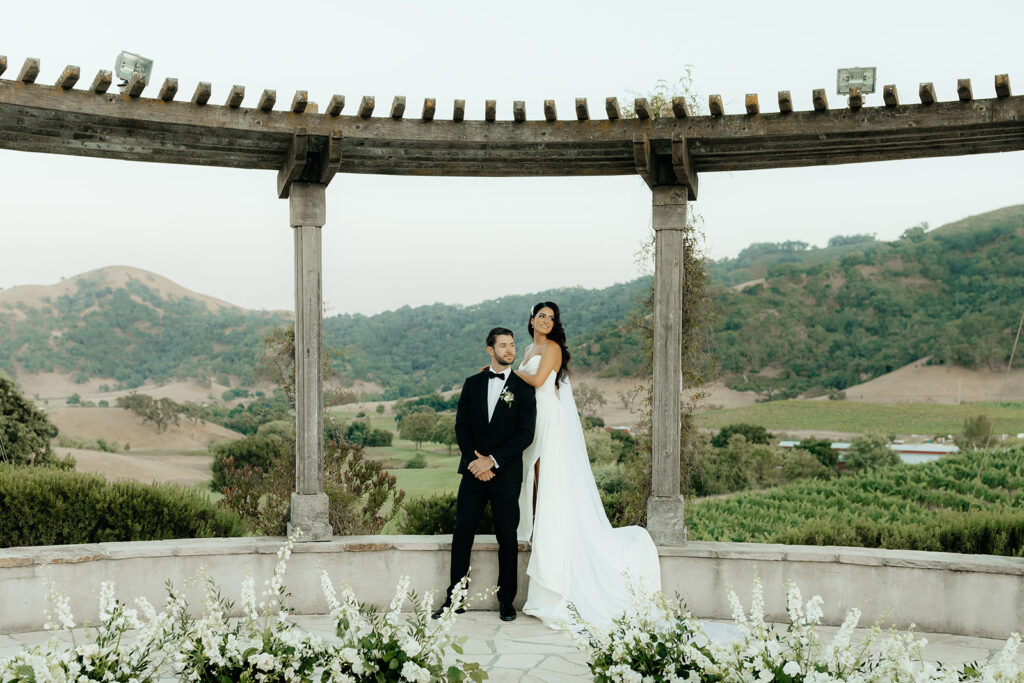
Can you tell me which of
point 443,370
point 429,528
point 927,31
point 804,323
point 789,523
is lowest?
point 789,523

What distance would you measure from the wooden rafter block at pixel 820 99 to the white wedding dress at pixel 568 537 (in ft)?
6.70

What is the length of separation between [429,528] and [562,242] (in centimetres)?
1495

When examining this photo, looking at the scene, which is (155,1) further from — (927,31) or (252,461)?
(927,31)

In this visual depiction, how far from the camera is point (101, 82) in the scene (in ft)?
14.6

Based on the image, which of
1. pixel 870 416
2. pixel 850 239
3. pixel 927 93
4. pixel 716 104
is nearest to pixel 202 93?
pixel 716 104

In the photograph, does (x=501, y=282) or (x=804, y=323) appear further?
(x=804, y=323)

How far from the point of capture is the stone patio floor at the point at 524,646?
13.1 feet

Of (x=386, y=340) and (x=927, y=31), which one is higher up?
(x=927, y=31)

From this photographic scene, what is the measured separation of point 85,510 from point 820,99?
4.80 meters

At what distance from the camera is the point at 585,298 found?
20641 millimetres

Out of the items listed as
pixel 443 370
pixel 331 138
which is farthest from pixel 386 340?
pixel 331 138

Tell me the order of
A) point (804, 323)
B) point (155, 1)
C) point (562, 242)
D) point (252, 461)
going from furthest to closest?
1. point (804, 323)
2. point (562, 242)
3. point (155, 1)
4. point (252, 461)

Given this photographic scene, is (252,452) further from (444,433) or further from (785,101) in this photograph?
(785,101)

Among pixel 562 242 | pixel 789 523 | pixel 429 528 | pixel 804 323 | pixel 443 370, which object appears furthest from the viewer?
pixel 804 323
